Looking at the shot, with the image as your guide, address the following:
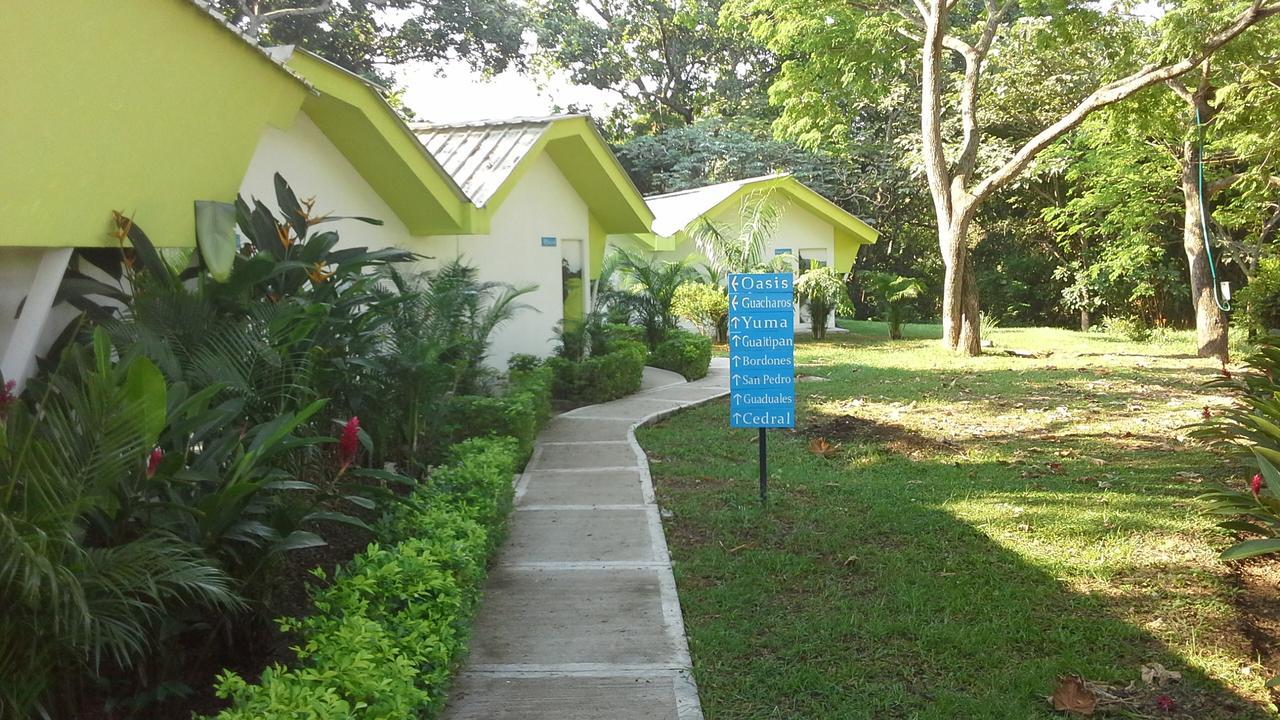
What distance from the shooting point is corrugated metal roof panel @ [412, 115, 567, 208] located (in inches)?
402

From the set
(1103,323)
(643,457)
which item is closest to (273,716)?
(643,457)

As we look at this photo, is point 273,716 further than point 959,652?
No

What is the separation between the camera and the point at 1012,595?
533cm

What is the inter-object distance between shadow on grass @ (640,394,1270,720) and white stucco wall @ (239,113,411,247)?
12.0 feet

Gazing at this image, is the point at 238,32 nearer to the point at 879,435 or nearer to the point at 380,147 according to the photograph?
the point at 380,147

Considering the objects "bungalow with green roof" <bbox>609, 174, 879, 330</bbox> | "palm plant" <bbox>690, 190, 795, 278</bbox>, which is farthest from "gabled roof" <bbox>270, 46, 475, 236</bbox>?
"bungalow with green roof" <bbox>609, 174, 879, 330</bbox>

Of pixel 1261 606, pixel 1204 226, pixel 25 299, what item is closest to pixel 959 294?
pixel 1204 226

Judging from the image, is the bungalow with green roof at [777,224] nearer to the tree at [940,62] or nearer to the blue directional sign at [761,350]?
the tree at [940,62]

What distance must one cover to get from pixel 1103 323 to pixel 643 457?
74.3 feet

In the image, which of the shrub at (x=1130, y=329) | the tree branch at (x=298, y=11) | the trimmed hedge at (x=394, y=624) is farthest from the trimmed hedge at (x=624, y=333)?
the shrub at (x=1130, y=329)

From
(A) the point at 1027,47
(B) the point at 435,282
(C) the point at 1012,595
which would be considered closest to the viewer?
(C) the point at 1012,595

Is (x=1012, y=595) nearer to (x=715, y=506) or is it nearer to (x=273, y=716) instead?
(x=715, y=506)

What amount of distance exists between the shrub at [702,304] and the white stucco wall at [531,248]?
6.08 metres

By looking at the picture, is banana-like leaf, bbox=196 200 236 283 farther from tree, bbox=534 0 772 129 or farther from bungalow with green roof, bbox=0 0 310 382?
tree, bbox=534 0 772 129
